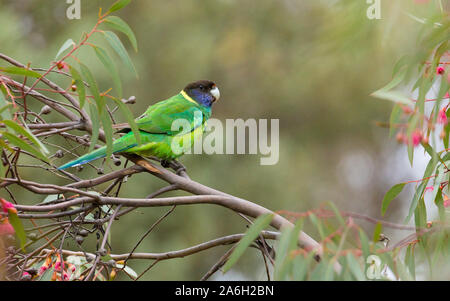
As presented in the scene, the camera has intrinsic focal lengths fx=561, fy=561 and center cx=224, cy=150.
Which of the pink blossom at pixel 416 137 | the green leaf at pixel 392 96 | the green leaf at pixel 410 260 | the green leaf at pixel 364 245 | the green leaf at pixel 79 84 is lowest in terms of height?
the green leaf at pixel 410 260

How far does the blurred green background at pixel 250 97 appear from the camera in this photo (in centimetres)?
673

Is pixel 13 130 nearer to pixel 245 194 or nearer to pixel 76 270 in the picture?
pixel 76 270

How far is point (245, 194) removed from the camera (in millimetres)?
7195

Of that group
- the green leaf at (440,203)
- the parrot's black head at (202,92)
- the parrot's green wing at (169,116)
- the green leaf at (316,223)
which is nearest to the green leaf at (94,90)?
the green leaf at (316,223)

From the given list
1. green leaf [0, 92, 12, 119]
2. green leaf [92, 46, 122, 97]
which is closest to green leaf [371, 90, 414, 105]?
green leaf [92, 46, 122, 97]

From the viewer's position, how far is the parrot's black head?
3.04 meters

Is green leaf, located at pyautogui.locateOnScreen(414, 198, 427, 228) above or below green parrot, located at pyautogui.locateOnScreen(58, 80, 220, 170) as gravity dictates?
below

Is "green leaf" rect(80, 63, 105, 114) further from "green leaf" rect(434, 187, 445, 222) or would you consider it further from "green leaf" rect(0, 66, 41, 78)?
"green leaf" rect(434, 187, 445, 222)

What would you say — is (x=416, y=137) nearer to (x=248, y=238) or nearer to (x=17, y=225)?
(x=248, y=238)

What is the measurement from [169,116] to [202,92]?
0.51 meters

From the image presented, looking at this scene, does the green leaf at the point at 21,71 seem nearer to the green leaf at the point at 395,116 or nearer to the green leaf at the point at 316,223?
the green leaf at the point at 316,223

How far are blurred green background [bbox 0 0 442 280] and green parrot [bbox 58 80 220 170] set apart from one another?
10.5 ft
